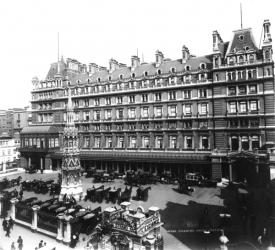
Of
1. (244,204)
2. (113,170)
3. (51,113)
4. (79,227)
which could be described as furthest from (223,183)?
(51,113)

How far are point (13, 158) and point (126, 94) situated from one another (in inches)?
1434

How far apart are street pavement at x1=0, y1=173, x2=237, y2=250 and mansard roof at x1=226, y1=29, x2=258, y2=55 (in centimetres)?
2067

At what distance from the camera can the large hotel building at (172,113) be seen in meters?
36.3

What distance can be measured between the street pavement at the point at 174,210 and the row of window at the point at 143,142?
7.89 meters

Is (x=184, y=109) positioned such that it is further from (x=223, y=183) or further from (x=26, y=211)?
(x=26, y=211)

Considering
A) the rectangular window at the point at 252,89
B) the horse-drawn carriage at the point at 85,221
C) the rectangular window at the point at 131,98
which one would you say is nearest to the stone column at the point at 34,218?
the horse-drawn carriage at the point at 85,221

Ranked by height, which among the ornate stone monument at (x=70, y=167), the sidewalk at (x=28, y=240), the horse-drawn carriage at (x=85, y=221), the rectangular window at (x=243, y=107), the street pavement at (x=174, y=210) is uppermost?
the rectangular window at (x=243, y=107)

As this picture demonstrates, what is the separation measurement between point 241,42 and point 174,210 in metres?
27.2

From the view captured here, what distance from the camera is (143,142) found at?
1820 inches

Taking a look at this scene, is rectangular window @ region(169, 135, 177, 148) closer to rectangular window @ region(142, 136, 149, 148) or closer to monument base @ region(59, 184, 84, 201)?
rectangular window @ region(142, 136, 149, 148)

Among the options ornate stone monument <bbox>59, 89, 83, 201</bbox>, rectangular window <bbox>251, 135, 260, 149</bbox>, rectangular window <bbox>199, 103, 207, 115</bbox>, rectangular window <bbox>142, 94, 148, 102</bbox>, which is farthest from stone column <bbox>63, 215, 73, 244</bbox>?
rectangular window <bbox>142, 94, 148, 102</bbox>

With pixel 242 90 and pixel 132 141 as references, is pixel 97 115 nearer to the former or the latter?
pixel 132 141

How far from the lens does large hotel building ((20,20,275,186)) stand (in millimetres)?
36344

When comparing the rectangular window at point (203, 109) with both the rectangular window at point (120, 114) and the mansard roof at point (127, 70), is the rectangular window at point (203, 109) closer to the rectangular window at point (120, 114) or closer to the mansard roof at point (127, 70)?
the mansard roof at point (127, 70)
